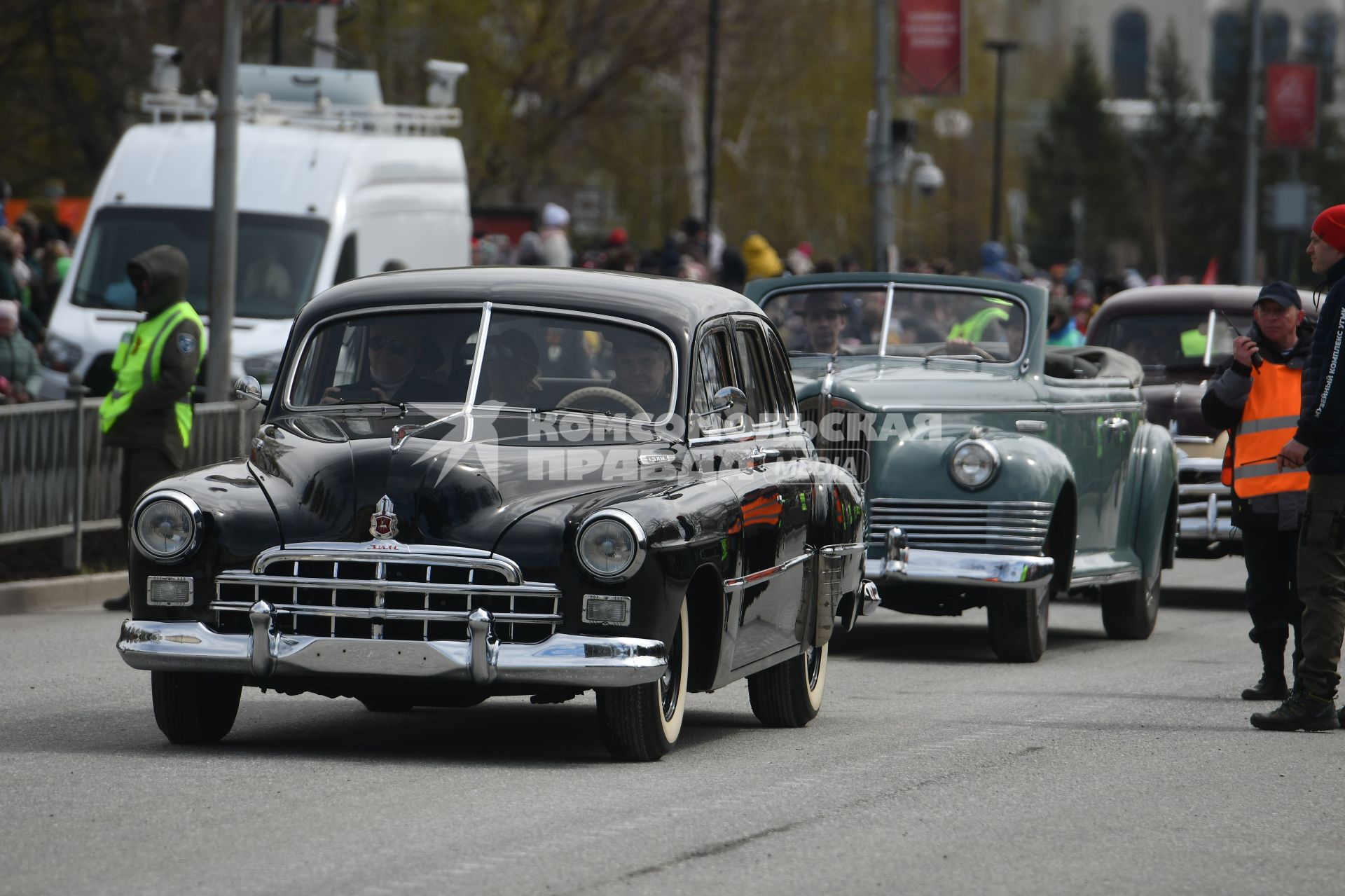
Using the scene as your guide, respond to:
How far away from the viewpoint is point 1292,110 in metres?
37.7

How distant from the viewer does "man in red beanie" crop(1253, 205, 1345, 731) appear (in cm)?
928

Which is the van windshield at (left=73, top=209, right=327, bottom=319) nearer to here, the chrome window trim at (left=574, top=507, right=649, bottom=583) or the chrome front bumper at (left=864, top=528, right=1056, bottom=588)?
the chrome front bumper at (left=864, top=528, right=1056, bottom=588)

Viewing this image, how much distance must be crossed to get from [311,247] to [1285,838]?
14.3 metres

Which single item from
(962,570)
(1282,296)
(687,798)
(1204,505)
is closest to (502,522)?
(687,798)

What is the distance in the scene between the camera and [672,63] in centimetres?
4438

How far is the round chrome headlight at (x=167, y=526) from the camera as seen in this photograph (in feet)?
26.2

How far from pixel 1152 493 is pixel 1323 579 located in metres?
4.44

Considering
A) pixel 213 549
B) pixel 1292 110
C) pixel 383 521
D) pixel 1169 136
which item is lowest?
pixel 213 549

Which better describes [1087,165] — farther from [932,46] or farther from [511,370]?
[511,370]

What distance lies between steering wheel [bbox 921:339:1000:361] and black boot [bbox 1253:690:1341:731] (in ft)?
13.3

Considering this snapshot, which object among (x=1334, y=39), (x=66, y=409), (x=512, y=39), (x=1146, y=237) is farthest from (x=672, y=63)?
(x=1334, y=39)

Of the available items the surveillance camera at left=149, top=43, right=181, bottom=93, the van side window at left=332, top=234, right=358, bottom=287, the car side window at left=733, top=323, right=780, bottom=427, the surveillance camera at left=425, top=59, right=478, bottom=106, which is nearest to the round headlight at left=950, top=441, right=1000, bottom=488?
the car side window at left=733, top=323, right=780, bottom=427

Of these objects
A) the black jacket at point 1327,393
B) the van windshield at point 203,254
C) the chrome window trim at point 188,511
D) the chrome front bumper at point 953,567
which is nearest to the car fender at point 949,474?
the chrome front bumper at point 953,567

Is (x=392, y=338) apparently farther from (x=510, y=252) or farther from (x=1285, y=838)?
(x=510, y=252)
